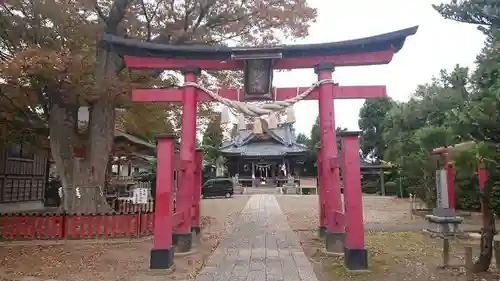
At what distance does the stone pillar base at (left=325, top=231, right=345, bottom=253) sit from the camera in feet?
28.6

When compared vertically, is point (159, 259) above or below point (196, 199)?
below

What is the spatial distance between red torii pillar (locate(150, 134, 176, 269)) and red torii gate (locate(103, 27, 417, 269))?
1.23 m

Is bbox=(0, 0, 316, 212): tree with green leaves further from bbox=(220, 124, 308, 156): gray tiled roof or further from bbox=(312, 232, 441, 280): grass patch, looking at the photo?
bbox=(220, 124, 308, 156): gray tiled roof

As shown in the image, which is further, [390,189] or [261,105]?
[390,189]

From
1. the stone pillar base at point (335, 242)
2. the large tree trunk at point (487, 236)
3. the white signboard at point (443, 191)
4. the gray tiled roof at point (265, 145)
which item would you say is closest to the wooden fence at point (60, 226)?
the stone pillar base at point (335, 242)

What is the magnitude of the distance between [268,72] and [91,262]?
19.5 ft

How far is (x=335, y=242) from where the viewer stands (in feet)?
28.8

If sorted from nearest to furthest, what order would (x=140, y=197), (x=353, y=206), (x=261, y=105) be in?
(x=353, y=206) → (x=261, y=105) → (x=140, y=197)

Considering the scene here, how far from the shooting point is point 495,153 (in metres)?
5.97

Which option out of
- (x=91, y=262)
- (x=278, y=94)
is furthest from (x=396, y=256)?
(x=91, y=262)

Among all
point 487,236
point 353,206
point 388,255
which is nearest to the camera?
point 487,236

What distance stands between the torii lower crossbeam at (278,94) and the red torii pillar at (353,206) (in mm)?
2264

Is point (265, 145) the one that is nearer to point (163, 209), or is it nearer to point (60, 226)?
point (60, 226)

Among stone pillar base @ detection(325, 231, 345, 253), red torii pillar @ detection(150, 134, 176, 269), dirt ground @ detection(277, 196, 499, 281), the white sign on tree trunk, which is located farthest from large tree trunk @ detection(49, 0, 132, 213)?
stone pillar base @ detection(325, 231, 345, 253)
